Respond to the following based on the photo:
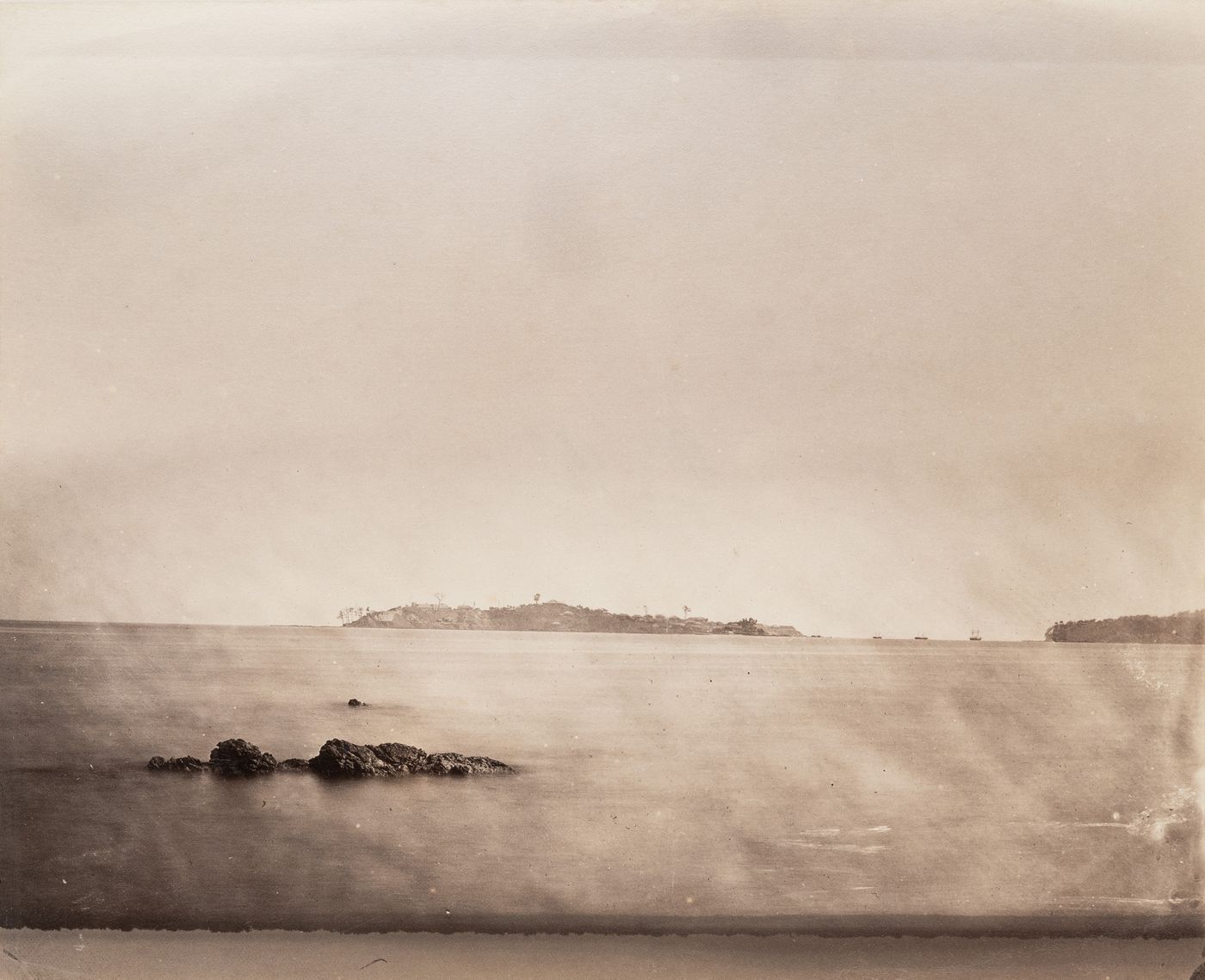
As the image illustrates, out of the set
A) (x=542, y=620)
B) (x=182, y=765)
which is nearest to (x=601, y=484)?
(x=542, y=620)

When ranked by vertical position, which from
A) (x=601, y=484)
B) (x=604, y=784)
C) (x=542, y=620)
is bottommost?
(x=604, y=784)

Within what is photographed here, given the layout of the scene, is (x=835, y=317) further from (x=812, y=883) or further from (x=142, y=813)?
(x=142, y=813)

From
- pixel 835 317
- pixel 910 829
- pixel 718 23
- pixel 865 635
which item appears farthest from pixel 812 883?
pixel 718 23

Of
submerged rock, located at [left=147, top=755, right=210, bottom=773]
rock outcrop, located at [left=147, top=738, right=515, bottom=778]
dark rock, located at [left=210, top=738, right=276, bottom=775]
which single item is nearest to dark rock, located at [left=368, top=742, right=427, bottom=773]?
rock outcrop, located at [left=147, top=738, right=515, bottom=778]

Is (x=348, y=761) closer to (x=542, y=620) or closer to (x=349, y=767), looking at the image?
(x=349, y=767)

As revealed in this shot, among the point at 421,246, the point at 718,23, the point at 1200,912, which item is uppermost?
the point at 718,23

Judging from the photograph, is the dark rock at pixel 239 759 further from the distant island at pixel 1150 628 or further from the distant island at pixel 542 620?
the distant island at pixel 1150 628

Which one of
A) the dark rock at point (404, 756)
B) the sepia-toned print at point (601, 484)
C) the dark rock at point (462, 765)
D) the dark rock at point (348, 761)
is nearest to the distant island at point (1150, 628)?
the sepia-toned print at point (601, 484)
